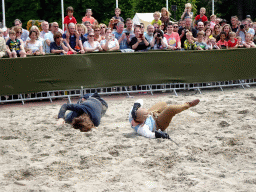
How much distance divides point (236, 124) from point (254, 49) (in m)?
5.45

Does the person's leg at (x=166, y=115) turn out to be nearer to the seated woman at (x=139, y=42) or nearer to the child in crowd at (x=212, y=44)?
the seated woman at (x=139, y=42)

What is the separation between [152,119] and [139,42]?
4.80m

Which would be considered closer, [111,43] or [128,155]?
[128,155]

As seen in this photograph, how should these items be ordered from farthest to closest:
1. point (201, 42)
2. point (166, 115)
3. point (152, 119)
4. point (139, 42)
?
point (201, 42) → point (139, 42) → point (152, 119) → point (166, 115)

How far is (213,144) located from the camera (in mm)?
6453

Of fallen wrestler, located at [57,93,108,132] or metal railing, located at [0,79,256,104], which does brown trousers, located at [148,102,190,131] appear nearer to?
fallen wrestler, located at [57,93,108,132]

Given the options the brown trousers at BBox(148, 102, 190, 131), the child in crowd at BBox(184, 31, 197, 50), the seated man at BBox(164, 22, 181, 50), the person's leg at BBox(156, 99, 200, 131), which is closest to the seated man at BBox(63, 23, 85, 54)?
the seated man at BBox(164, 22, 181, 50)

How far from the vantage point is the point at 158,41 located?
39.3 feet

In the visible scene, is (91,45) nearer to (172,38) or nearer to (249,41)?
(172,38)

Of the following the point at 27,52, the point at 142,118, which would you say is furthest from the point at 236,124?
the point at 27,52

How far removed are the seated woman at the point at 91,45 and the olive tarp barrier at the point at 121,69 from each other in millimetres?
489

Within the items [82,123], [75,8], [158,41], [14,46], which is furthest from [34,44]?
[75,8]

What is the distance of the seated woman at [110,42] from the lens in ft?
36.8

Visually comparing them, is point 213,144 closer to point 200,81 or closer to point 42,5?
point 200,81
